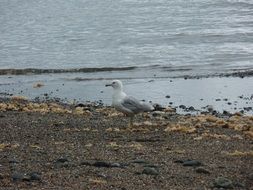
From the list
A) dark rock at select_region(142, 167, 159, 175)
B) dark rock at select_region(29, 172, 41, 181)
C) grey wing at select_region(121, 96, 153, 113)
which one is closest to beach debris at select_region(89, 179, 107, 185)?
dark rock at select_region(29, 172, 41, 181)

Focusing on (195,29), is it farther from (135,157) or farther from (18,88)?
(135,157)

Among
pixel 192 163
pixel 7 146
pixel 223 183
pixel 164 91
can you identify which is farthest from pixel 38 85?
pixel 223 183

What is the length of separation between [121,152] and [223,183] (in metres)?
2.78

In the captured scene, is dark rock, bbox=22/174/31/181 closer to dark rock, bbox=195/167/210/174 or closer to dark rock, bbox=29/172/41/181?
dark rock, bbox=29/172/41/181

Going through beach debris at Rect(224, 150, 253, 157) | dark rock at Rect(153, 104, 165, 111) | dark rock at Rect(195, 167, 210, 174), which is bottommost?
dark rock at Rect(153, 104, 165, 111)

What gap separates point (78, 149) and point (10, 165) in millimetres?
1920

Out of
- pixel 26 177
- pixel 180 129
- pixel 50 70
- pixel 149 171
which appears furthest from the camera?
pixel 50 70

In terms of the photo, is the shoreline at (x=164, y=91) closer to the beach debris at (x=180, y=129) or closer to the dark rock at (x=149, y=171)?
the beach debris at (x=180, y=129)

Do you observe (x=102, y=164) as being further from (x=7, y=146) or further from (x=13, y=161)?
(x=7, y=146)

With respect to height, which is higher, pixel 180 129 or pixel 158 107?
pixel 180 129

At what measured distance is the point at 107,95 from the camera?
77.5 ft

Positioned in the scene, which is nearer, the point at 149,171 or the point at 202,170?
→ the point at 149,171

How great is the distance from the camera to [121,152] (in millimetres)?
11031

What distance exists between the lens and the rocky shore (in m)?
8.79
